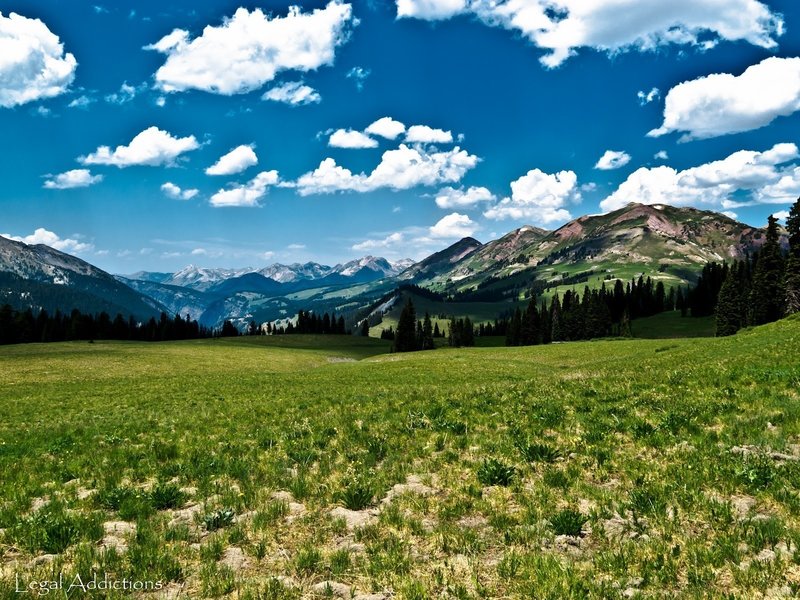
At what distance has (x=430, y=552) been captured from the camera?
278 inches

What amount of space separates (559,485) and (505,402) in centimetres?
897

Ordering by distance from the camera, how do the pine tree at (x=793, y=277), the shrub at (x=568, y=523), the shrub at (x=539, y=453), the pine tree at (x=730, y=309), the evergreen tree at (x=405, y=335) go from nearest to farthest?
the shrub at (x=568, y=523) → the shrub at (x=539, y=453) → the pine tree at (x=793, y=277) → the pine tree at (x=730, y=309) → the evergreen tree at (x=405, y=335)

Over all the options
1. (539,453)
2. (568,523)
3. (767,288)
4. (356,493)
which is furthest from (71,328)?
(767,288)

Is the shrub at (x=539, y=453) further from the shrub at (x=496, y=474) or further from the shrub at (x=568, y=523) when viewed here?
the shrub at (x=568, y=523)

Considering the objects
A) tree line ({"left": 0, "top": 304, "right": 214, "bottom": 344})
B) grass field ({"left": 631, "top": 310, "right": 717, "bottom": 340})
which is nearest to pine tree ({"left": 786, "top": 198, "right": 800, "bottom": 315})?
grass field ({"left": 631, "top": 310, "right": 717, "bottom": 340})

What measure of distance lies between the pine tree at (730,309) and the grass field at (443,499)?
11512cm

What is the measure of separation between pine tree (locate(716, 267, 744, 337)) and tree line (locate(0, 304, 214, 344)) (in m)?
167

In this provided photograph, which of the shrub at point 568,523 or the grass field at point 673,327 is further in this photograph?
the grass field at point 673,327

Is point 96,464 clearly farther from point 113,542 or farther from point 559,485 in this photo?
point 559,485

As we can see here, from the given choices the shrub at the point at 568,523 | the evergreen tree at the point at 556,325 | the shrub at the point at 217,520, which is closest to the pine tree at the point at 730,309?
the evergreen tree at the point at 556,325

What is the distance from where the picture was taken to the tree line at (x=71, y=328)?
5118 inches

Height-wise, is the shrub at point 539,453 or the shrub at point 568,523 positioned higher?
the shrub at point 539,453

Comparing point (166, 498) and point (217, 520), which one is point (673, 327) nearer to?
point (166, 498)

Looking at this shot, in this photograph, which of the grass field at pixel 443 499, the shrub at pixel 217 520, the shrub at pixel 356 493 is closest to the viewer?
the grass field at pixel 443 499
